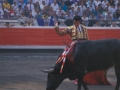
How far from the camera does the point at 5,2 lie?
1944 cm

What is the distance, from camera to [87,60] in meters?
8.87

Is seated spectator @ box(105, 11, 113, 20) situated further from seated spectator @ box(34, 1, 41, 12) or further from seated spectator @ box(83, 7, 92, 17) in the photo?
seated spectator @ box(34, 1, 41, 12)

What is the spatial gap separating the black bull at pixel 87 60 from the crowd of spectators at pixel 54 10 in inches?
404

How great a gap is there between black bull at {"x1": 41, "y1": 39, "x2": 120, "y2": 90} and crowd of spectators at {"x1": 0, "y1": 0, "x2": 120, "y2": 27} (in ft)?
33.6

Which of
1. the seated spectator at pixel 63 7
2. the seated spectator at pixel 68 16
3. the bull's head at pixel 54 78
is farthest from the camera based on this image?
the seated spectator at pixel 63 7

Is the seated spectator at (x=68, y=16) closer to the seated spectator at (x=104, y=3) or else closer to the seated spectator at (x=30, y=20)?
the seated spectator at (x=30, y=20)

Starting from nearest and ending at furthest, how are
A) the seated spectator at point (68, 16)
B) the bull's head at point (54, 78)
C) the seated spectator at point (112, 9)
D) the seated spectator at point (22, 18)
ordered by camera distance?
the bull's head at point (54, 78) < the seated spectator at point (22, 18) < the seated spectator at point (68, 16) < the seated spectator at point (112, 9)

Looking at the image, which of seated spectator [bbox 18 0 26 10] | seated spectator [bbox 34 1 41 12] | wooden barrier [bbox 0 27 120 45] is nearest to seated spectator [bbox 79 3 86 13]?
wooden barrier [bbox 0 27 120 45]

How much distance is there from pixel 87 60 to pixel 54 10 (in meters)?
11.1

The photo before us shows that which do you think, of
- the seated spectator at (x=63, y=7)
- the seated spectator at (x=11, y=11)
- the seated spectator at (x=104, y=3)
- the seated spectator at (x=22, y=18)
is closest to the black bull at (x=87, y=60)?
the seated spectator at (x=22, y=18)

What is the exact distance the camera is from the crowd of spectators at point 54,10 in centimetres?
1919

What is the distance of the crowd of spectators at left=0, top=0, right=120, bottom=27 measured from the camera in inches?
755

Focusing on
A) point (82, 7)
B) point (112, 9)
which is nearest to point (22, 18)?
point (82, 7)

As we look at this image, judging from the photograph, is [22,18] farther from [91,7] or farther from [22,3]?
[91,7]
